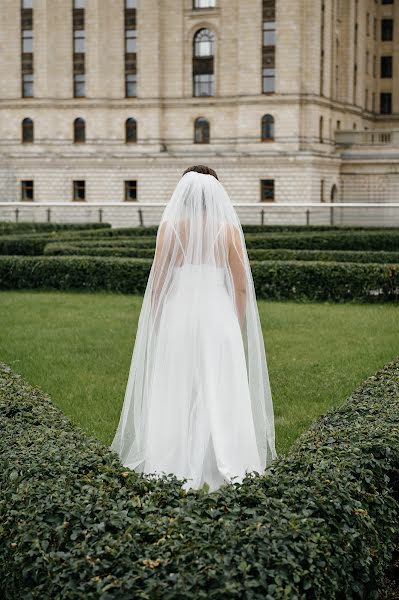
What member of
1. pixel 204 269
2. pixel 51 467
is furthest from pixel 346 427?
pixel 51 467

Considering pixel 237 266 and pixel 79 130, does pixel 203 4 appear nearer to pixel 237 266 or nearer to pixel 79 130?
pixel 79 130

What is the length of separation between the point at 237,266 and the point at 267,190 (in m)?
48.8

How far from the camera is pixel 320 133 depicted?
184 feet

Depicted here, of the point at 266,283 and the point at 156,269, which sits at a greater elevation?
the point at 156,269

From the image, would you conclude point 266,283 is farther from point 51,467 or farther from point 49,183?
point 49,183

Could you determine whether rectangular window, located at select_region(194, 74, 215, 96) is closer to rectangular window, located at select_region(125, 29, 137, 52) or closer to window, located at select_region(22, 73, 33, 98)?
rectangular window, located at select_region(125, 29, 137, 52)

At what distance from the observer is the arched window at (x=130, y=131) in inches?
2259

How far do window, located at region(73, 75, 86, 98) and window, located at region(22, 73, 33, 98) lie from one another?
2569mm

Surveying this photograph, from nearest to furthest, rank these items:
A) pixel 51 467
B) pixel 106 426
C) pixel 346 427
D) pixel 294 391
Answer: pixel 51 467
pixel 346 427
pixel 106 426
pixel 294 391

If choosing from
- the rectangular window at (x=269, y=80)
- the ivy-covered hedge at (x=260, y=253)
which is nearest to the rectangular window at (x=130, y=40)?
the rectangular window at (x=269, y=80)

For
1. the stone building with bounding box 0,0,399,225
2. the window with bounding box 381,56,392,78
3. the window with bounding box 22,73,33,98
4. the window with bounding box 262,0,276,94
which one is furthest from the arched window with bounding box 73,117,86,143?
the window with bounding box 381,56,392,78

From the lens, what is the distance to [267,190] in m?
54.7

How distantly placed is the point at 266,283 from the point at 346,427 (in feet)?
34.8

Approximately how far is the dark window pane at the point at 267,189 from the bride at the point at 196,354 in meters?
48.4
